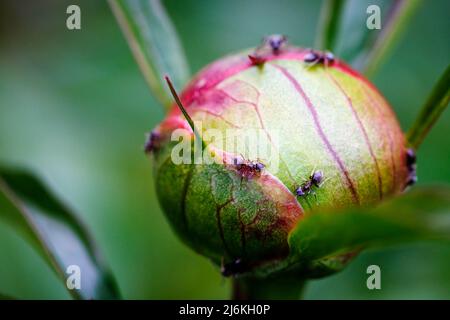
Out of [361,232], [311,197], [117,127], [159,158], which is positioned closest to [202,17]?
[117,127]

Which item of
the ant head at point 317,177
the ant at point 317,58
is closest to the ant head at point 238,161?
the ant head at point 317,177

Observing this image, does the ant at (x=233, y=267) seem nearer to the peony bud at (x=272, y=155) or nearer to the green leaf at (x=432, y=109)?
the peony bud at (x=272, y=155)

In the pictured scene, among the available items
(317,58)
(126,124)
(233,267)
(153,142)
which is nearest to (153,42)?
(153,142)

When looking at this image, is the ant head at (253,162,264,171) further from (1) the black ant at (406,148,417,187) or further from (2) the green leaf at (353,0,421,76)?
(2) the green leaf at (353,0,421,76)

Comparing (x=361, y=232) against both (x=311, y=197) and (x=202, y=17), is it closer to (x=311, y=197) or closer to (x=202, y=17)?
(x=311, y=197)

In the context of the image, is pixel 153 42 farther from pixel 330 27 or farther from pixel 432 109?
pixel 432 109

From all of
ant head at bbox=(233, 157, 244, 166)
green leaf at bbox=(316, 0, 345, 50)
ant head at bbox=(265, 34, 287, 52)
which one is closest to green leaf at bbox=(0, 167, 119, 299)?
ant head at bbox=(233, 157, 244, 166)
